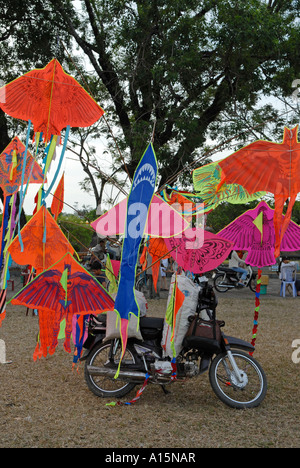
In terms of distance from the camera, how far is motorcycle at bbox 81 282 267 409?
339cm

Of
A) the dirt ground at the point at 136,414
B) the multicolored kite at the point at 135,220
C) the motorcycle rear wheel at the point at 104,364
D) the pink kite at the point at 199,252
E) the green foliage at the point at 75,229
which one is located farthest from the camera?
the pink kite at the point at 199,252

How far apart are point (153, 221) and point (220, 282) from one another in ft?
29.5

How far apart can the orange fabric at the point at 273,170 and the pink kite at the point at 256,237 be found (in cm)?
68

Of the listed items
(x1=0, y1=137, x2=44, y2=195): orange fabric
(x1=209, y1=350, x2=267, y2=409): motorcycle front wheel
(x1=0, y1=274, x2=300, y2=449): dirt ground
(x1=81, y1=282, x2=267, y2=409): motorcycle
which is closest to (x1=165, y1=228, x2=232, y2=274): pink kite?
(x1=81, y1=282, x2=267, y2=409): motorcycle

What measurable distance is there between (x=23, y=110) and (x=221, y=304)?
666 cm

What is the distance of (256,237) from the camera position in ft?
15.5

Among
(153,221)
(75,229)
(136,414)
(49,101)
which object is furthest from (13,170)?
(75,229)

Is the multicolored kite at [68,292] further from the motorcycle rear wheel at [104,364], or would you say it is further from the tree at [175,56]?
the tree at [175,56]

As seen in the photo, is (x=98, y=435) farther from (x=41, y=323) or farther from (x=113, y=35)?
(x=113, y=35)

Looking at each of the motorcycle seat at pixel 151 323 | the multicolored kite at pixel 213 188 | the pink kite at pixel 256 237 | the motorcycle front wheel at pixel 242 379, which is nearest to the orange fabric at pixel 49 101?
the multicolored kite at pixel 213 188

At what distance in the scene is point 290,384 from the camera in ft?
13.3

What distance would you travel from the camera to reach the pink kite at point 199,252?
383 cm

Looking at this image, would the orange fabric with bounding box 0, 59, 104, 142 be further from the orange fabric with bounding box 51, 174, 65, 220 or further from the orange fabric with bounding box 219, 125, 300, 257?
the orange fabric with bounding box 219, 125, 300, 257
